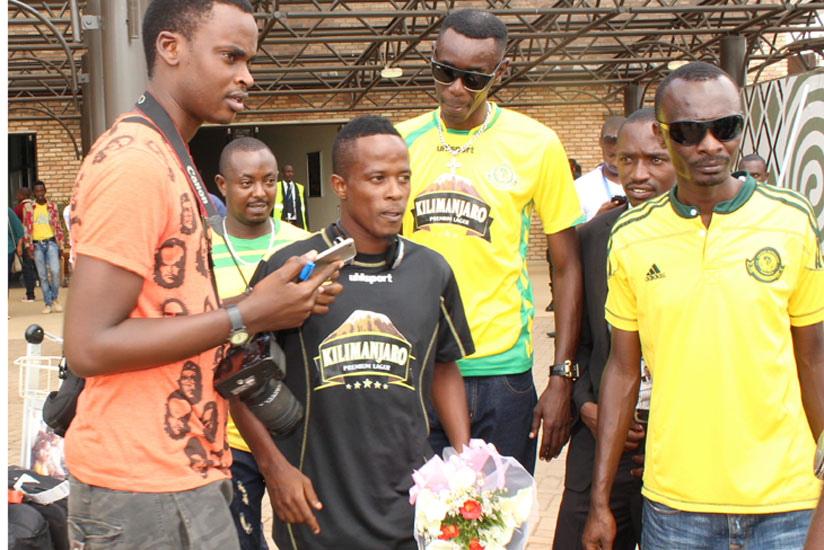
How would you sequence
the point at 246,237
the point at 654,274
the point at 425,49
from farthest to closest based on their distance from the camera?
1. the point at 425,49
2. the point at 246,237
3. the point at 654,274

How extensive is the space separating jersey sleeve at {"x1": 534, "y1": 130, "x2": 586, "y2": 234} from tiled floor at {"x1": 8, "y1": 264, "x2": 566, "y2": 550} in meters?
2.13

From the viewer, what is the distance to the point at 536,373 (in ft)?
30.3

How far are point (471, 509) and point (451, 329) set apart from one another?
2.25 feet

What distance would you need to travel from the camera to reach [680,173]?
2.65 m

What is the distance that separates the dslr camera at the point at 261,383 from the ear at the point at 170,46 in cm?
70

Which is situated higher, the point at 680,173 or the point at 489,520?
the point at 680,173

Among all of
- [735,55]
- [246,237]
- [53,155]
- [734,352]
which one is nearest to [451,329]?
[734,352]

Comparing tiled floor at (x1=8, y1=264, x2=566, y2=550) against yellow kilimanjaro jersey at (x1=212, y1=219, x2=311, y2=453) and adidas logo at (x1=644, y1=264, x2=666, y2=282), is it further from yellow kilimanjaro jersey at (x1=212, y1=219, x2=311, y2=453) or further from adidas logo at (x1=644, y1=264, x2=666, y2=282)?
adidas logo at (x1=644, y1=264, x2=666, y2=282)

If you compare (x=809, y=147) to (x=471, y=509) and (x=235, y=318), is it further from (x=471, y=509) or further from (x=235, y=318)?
(x=235, y=318)

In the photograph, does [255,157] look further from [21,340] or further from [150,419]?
[21,340]

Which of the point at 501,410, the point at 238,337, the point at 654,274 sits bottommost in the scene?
the point at 501,410

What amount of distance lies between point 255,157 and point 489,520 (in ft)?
8.73

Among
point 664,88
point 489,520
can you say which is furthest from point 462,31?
point 489,520

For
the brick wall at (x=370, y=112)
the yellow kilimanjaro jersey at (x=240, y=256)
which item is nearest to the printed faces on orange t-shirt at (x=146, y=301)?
the yellow kilimanjaro jersey at (x=240, y=256)
